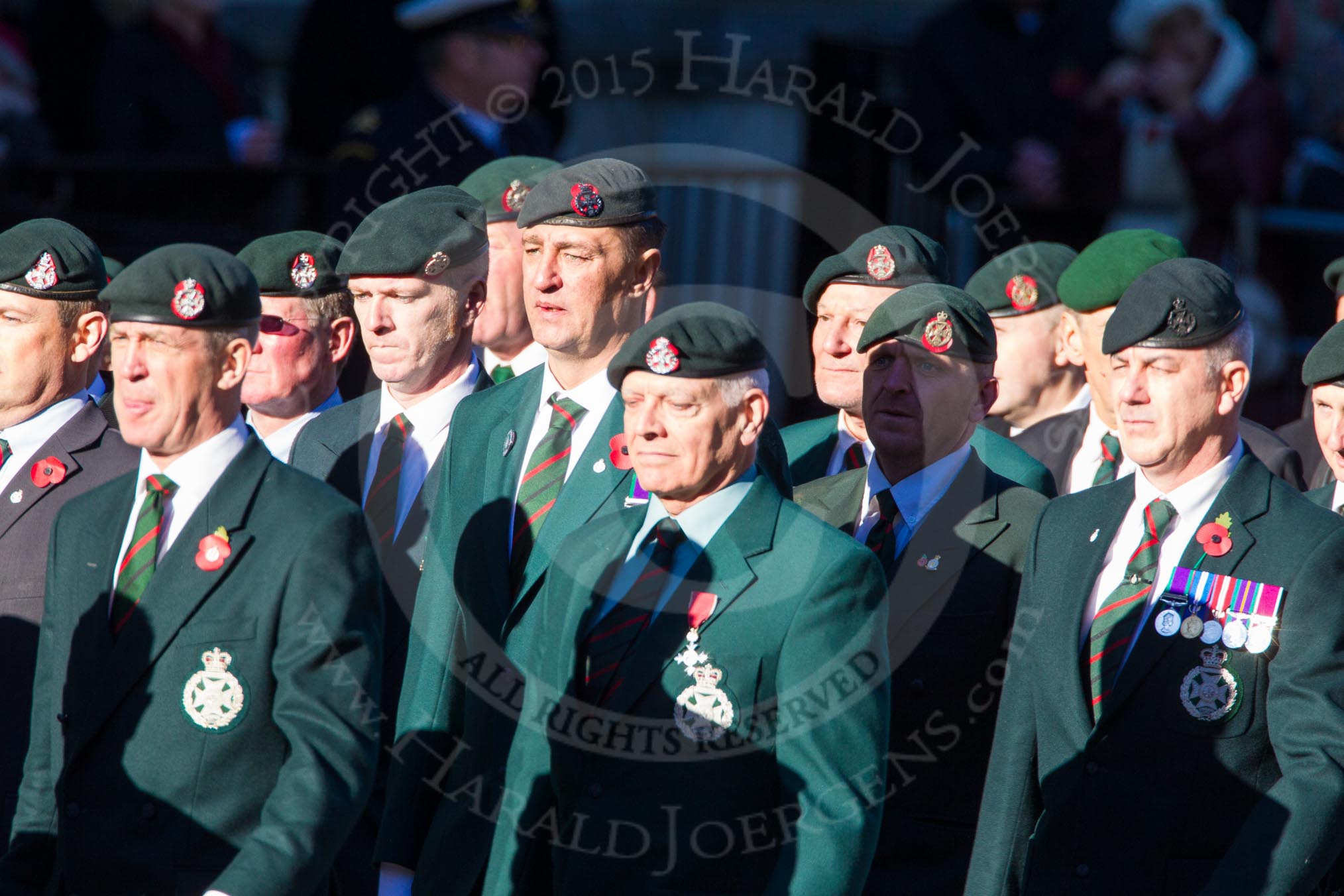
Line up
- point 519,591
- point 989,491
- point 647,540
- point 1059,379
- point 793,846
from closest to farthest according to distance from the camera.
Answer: point 793,846 → point 647,540 → point 519,591 → point 989,491 → point 1059,379

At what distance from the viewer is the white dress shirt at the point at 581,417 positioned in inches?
188

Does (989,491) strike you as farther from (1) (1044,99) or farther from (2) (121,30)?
(2) (121,30)

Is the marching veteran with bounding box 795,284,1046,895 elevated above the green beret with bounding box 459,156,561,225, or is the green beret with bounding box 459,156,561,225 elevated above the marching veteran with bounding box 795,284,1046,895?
the green beret with bounding box 459,156,561,225

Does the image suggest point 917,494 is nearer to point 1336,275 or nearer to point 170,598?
point 170,598

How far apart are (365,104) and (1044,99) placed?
10.5ft

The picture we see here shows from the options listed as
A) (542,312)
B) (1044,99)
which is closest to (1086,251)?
(542,312)

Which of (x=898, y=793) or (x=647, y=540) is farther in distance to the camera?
(x=898, y=793)

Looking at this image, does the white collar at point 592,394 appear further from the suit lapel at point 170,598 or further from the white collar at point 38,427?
the white collar at point 38,427

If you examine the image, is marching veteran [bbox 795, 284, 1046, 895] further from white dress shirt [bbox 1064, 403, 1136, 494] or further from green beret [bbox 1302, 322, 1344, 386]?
white dress shirt [bbox 1064, 403, 1136, 494]

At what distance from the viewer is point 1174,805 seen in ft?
13.8

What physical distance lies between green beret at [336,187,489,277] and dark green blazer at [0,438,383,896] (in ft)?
4.11

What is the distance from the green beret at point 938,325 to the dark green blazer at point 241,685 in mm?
1675

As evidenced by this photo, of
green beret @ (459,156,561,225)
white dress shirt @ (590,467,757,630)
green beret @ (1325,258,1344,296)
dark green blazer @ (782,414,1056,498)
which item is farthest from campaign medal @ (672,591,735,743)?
green beret @ (1325,258,1344,296)

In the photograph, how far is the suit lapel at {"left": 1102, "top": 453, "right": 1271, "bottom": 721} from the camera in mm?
4230
